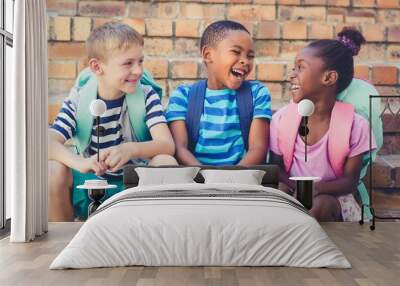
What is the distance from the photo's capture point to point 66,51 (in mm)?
6996

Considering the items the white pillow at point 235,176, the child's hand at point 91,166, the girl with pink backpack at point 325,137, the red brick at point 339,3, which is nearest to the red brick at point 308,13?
the red brick at point 339,3

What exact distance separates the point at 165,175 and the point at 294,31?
2338mm

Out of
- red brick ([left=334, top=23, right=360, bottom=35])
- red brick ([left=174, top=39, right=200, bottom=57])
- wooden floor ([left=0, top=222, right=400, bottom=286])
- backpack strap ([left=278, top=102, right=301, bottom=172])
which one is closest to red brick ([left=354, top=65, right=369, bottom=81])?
red brick ([left=334, top=23, right=360, bottom=35])

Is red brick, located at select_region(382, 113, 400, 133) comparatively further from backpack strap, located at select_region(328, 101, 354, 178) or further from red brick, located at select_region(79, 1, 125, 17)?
red brick, located at select_region(79, 1, 125, 17)

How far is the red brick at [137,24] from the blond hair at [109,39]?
0.03 meters

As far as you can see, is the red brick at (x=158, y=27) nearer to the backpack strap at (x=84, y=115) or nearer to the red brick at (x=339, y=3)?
the backpack strap at (x=84, y=115)

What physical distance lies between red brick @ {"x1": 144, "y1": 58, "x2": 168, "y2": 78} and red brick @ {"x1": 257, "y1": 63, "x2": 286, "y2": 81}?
1.10 metres

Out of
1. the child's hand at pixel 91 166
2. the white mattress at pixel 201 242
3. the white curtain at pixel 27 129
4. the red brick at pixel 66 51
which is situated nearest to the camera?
the white mattress at pixel 201 242

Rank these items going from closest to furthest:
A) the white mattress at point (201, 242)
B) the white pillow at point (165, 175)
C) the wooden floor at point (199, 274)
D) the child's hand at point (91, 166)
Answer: the wooden floor at point (199, 274), the white mattress at point (201, 242), the white pillow at point (165, 175), the child's hand at point (91, 166)

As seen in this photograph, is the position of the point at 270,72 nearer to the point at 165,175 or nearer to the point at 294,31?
the point at 294,31

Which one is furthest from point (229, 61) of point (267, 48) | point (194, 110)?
point (194, 110)

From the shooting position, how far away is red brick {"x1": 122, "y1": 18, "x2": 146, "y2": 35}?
7.02 metres

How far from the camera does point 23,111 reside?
558 centimetres

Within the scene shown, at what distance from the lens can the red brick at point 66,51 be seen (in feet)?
22.9
